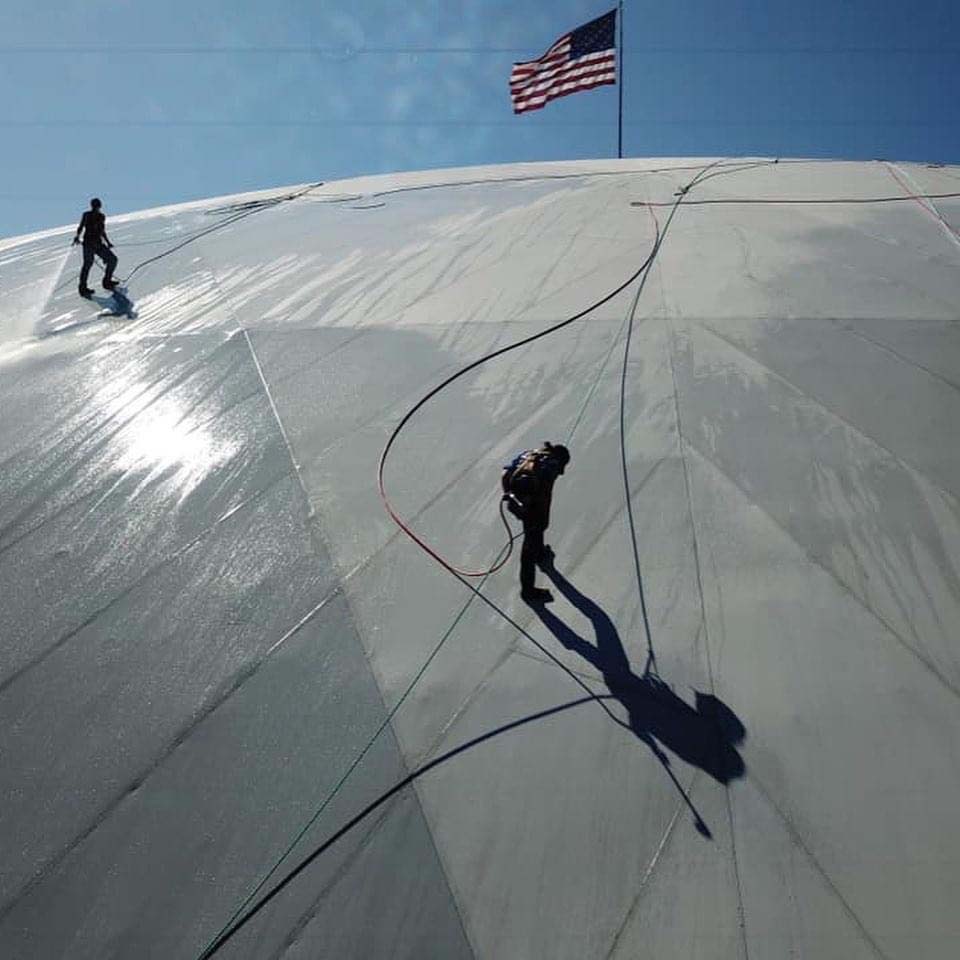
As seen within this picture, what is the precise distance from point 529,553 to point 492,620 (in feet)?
1.46

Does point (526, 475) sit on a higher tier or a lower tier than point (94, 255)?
lower

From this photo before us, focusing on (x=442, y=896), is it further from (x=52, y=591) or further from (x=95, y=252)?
(x=95, y=252)

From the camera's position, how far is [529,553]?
5.01 metres

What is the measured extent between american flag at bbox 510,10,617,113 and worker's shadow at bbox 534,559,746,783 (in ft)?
40.0

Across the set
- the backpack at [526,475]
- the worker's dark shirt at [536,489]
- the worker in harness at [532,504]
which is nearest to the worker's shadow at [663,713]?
the worker in harness at [532,504]

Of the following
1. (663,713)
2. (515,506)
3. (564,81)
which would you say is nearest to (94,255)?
(515,506)

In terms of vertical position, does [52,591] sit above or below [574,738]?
above

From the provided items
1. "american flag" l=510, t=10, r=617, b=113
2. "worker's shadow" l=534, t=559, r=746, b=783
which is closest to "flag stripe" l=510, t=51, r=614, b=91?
"american flag" l=510, t=10, r=617, b=113

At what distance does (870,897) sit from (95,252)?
959 cm

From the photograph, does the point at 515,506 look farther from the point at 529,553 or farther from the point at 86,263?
the point at 86,263

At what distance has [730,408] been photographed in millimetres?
6469

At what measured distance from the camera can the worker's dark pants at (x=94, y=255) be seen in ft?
31.4

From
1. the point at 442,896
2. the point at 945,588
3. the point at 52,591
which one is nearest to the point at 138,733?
the point at 52,591

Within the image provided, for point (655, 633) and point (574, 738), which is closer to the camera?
point (574, 738)
